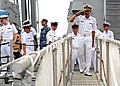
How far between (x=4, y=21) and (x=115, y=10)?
593 cm

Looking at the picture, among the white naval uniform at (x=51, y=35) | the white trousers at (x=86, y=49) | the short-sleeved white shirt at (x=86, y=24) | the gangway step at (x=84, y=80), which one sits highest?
the short-sleeved white shirt at (x=86, y=24)

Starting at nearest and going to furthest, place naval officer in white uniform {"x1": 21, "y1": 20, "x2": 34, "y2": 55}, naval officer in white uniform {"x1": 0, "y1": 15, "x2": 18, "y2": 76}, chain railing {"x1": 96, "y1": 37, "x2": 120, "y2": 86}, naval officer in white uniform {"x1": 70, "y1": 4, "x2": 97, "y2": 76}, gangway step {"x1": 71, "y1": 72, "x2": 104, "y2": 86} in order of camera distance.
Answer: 1. chain railing {"x1": 96, "y1": 37, "x2": 120, "y2": 86}
2. gangway step {"x1": 71, "y1": 72, "x2": 104, "y2": 86}
3. naval officer in white uniform {"x1": 70, "y1": 4, "x2": 97, "y2": 76}
4. naval officer in white uniform {"x1": 0, "y1": 15, "x2": 18, "y2": 76}
5. naval officer in white uniform {"x1": 21, "y1": 20, "x2": 34, "y2": 55}

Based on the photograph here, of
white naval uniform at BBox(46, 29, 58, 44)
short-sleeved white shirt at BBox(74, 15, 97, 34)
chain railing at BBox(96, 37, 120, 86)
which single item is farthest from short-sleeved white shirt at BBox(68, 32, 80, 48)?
chain railing at BBox(96, 37, 120, 86)

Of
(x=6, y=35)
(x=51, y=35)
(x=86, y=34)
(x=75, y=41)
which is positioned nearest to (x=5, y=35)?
(x=6, y=35)

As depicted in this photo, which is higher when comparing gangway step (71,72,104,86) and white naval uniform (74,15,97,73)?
white naval uniform (74,15,97,73)

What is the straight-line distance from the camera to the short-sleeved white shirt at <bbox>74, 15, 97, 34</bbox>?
24.7 feet

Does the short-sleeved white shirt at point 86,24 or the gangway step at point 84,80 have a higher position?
the short-sleeved white shirt at point 86,24

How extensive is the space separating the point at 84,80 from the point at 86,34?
3.98ft

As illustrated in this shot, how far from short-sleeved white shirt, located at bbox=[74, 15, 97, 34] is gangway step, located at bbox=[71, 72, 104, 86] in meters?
1.06

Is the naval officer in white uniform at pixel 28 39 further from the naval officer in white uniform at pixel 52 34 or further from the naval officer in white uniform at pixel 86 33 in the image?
the naval officer in white uniform at pixel 86 33

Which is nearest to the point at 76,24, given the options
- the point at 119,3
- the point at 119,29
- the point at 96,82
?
the point at 96,82

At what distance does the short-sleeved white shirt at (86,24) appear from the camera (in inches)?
296

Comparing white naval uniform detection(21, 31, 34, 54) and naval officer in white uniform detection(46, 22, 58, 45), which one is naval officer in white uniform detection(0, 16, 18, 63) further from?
naval officer in white uniform detection(46, 22, 58, 45)

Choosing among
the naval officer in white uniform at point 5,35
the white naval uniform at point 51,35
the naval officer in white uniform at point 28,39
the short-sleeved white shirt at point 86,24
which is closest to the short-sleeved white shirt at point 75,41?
the short-sleeved white shirt at point 86,24
